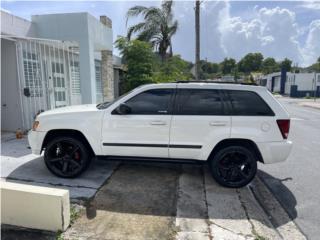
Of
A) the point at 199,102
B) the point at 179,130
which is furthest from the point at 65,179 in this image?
the point at 199,102

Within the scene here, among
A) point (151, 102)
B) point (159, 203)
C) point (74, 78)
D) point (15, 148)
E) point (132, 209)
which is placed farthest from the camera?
point (74, 78)

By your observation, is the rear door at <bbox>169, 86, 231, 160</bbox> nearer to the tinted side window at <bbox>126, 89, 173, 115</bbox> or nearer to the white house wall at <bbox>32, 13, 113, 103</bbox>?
the tinted side window at <bbox>126, 89, 173, 115</bbox>

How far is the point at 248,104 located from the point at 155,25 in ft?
52.3

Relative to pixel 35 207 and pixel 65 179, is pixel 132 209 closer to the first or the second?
pixel 35 207

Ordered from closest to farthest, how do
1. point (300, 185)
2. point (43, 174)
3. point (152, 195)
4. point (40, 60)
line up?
point (152, 195), point (43, 174), point (300, 185), point (40, 60)

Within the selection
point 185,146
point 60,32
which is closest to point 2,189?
point 185,146

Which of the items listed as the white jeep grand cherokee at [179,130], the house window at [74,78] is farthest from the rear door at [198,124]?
the house window at [74,78]

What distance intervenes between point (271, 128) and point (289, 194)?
4.13 ft

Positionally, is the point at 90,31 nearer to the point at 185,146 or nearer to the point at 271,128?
the point at 185,146

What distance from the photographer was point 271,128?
481 cm

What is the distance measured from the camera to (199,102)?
16.4 feet

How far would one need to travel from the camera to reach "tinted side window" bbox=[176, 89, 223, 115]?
4930 mm

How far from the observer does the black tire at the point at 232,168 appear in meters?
4.93

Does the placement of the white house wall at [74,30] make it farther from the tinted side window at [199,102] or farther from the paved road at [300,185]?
the paved road at [300,185]
